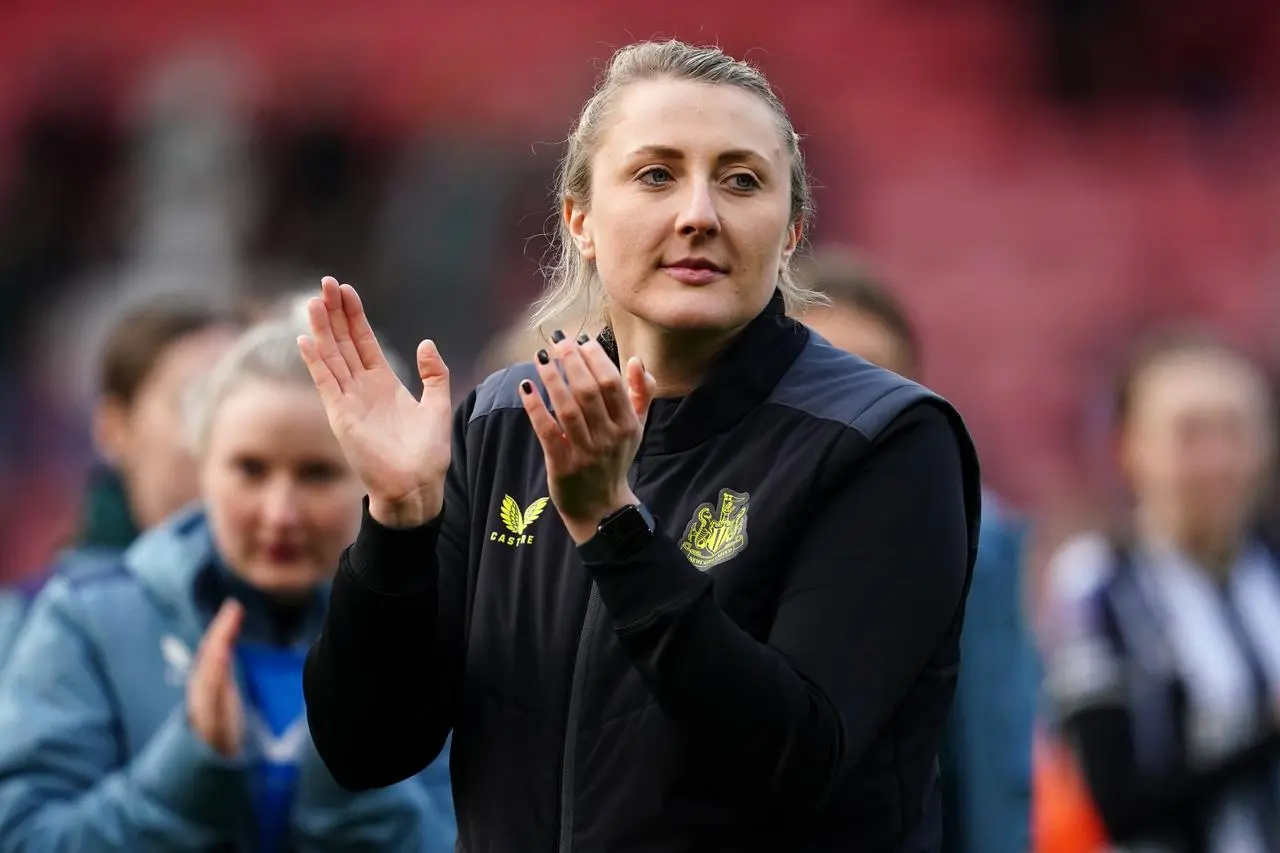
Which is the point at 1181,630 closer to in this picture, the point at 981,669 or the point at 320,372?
the point at 981,669

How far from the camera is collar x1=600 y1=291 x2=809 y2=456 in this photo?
2293 millimetres

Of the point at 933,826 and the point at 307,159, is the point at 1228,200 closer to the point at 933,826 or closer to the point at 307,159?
the point at 307,159

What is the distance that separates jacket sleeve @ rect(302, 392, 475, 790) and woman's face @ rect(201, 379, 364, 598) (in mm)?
1023

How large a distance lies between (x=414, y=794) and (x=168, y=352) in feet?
5.28

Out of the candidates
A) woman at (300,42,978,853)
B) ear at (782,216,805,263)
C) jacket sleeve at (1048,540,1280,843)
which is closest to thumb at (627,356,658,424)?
woman at (300,42,978,853)

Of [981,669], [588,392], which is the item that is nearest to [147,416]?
[981,669]

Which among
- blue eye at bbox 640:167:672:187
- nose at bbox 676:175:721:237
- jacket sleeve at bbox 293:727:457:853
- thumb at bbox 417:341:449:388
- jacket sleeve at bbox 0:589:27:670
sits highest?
blue eye at bbox 640:167:672:187

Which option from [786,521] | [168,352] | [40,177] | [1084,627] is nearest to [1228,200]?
[40,177]

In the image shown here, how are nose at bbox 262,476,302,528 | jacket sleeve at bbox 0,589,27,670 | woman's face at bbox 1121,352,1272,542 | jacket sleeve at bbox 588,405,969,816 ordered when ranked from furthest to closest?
woman's face at bbox 1121,352,1272,542 < jacket sleeve at bbox 0,589,27,670 < nose at bbox 262,476,302,528 < jacket sleeve at bbox 588,405,969,816

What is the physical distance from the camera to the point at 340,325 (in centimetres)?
236

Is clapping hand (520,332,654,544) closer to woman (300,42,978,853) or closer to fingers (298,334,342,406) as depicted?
woman (300,42,978,853)

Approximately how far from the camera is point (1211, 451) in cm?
498

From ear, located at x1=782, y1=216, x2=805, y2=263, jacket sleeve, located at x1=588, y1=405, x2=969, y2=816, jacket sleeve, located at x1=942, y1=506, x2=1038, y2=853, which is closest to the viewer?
jacket sleeve, located at x1=588, y1=405, x2=969, y2=816

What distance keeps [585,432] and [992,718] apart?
5.88 ft
